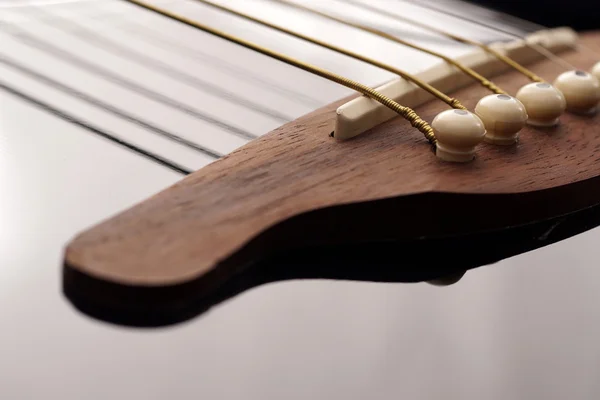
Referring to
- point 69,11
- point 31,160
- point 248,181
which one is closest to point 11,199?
point 31,160

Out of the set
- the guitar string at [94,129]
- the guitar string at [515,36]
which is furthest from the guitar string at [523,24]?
the guitar string at [94,129]

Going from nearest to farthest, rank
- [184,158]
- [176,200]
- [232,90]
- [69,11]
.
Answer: [176,200] < [184,158] < [232,90] < [69,11]

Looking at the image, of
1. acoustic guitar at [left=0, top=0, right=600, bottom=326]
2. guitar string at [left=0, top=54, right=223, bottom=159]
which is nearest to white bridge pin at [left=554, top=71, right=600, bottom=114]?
acoustic guitar at [left=0, top=0, right=600, bottom=326]

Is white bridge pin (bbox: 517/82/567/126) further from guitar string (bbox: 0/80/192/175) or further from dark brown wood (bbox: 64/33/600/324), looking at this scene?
guitar string (bbox: 0/80/192/175)

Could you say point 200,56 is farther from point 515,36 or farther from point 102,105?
point 515,36

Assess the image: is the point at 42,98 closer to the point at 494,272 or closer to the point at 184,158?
the point at 184,158
